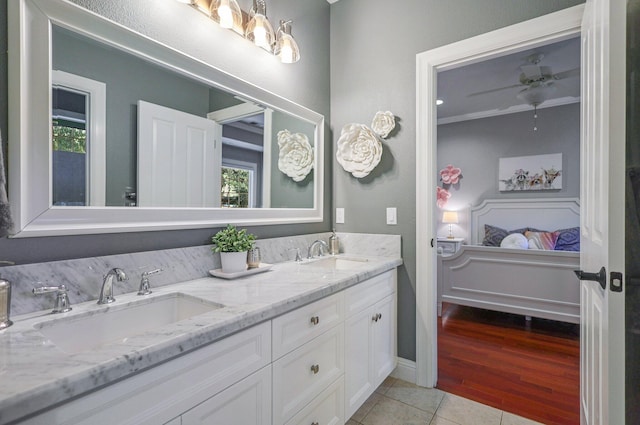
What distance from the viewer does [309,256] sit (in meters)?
2.13

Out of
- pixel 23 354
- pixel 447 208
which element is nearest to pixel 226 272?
pixel 23 354

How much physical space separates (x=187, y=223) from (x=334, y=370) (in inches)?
38.5

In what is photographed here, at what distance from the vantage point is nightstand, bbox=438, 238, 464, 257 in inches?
196

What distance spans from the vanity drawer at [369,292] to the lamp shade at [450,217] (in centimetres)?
354

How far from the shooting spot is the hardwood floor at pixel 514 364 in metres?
1.87

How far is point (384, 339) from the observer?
195cm

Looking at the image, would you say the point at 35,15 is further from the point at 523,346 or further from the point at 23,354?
the point at 523,346

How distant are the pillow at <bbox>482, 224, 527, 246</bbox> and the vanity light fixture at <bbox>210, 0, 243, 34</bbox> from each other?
169 inches

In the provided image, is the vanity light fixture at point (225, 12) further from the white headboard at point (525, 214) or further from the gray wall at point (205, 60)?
the white headboard at point (525, 214)

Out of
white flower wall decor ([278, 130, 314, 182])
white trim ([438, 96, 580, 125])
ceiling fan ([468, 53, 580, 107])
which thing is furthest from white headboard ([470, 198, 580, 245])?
white flower wall decor ([278, 130, 314, 182])

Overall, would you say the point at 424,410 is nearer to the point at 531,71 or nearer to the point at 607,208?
the point at 607,208

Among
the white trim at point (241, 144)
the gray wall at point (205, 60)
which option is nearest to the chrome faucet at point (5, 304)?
the gray wall at point (205, 60)

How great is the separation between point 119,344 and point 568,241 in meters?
4.85

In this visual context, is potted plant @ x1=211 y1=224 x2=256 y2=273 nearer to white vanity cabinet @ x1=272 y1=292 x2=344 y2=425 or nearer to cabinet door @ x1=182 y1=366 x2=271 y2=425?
white vanity cabinet @ x1=272 y1=292 x2=344 y2=425
